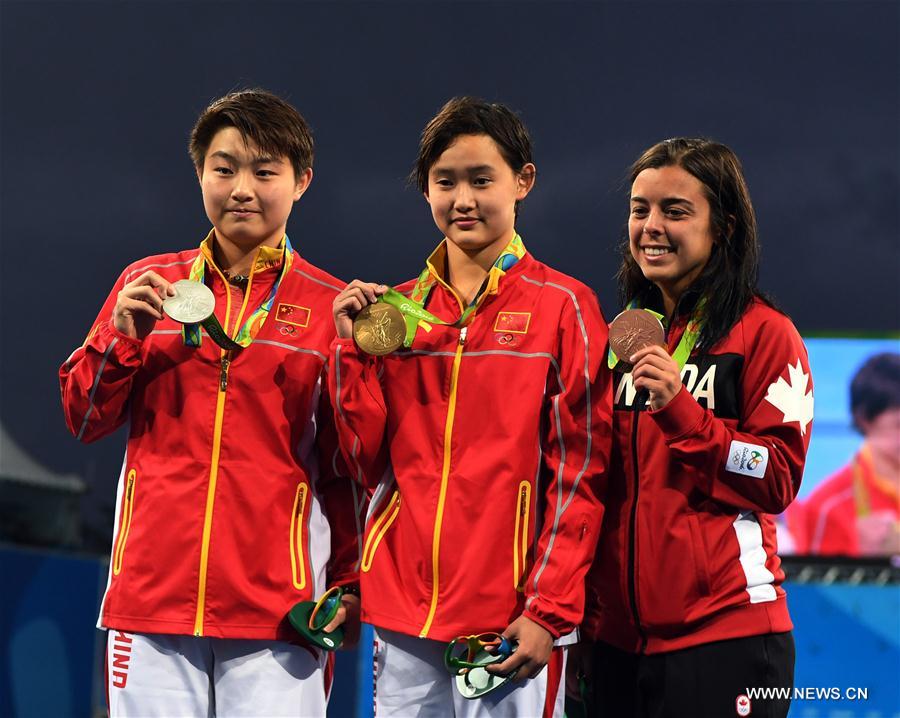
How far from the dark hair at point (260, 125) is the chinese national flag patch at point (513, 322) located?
699mm

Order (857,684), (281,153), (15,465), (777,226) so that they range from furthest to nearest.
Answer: (777,226) → (15,465) → (857,684) → (281,153)

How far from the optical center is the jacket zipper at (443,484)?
244 cm

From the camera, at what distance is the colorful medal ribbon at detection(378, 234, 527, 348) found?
8.44 ft

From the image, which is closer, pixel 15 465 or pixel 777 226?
pixel 15 465

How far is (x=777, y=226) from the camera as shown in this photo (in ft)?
40.1

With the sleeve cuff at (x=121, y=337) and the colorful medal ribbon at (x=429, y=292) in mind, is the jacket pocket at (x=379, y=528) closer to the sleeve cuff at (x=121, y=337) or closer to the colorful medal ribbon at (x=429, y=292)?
the colorful medal ribbon at (x=429, y=292)

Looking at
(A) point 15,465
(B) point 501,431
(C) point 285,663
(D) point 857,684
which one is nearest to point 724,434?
(B) point 501,431

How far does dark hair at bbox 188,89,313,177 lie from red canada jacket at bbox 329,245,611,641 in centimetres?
57

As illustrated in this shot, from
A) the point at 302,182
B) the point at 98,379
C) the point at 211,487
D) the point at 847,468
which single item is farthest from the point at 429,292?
the point at 847,468

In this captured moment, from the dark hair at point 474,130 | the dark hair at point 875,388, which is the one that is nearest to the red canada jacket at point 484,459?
the dark hair at point 474,130

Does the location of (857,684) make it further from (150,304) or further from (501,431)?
(150,304)

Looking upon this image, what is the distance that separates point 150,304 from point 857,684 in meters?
4.96

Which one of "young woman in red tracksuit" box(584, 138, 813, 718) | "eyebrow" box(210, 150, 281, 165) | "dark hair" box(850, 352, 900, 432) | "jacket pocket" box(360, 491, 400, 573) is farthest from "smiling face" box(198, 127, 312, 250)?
"dark hair" box(850, 352, 900, 432)

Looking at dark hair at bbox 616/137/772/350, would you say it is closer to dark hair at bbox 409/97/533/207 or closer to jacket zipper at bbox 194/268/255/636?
dark hair at bbox 409/97/533/207
